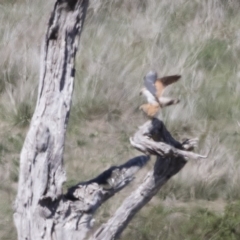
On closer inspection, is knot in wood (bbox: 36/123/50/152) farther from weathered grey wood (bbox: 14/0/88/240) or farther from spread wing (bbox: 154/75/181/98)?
spread wing (bbox: 154/75/181/98)

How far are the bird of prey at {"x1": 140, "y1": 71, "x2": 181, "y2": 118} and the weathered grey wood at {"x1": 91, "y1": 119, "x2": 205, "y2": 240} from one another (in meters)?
0.05

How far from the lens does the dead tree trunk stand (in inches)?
126

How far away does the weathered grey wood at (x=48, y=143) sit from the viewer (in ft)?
10.7

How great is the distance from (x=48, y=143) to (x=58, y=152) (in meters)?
0.06

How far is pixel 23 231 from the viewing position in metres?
3.35

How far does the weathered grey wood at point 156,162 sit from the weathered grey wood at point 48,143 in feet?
0.95

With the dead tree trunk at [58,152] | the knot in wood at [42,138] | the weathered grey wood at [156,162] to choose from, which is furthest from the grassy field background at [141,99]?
the knot in wood at [42,138]

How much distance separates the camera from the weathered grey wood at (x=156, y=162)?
3.20m

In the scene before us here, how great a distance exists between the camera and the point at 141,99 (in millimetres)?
6754

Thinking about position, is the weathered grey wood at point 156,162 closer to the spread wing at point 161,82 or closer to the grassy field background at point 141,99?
the spread wing at point 161,82

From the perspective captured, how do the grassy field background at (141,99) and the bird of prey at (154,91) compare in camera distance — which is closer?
the bird of prey at (154,91)

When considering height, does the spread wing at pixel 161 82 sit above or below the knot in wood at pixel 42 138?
above

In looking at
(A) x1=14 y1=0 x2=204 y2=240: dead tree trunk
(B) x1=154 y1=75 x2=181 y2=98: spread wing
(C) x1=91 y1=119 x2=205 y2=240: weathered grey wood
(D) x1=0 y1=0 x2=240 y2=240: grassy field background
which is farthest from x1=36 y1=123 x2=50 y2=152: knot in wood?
(D) x1=0 y1=0 x2=240 y2=240: grassy field background

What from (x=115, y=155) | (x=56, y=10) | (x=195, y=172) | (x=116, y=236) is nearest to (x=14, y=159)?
(x=115, y=155)
